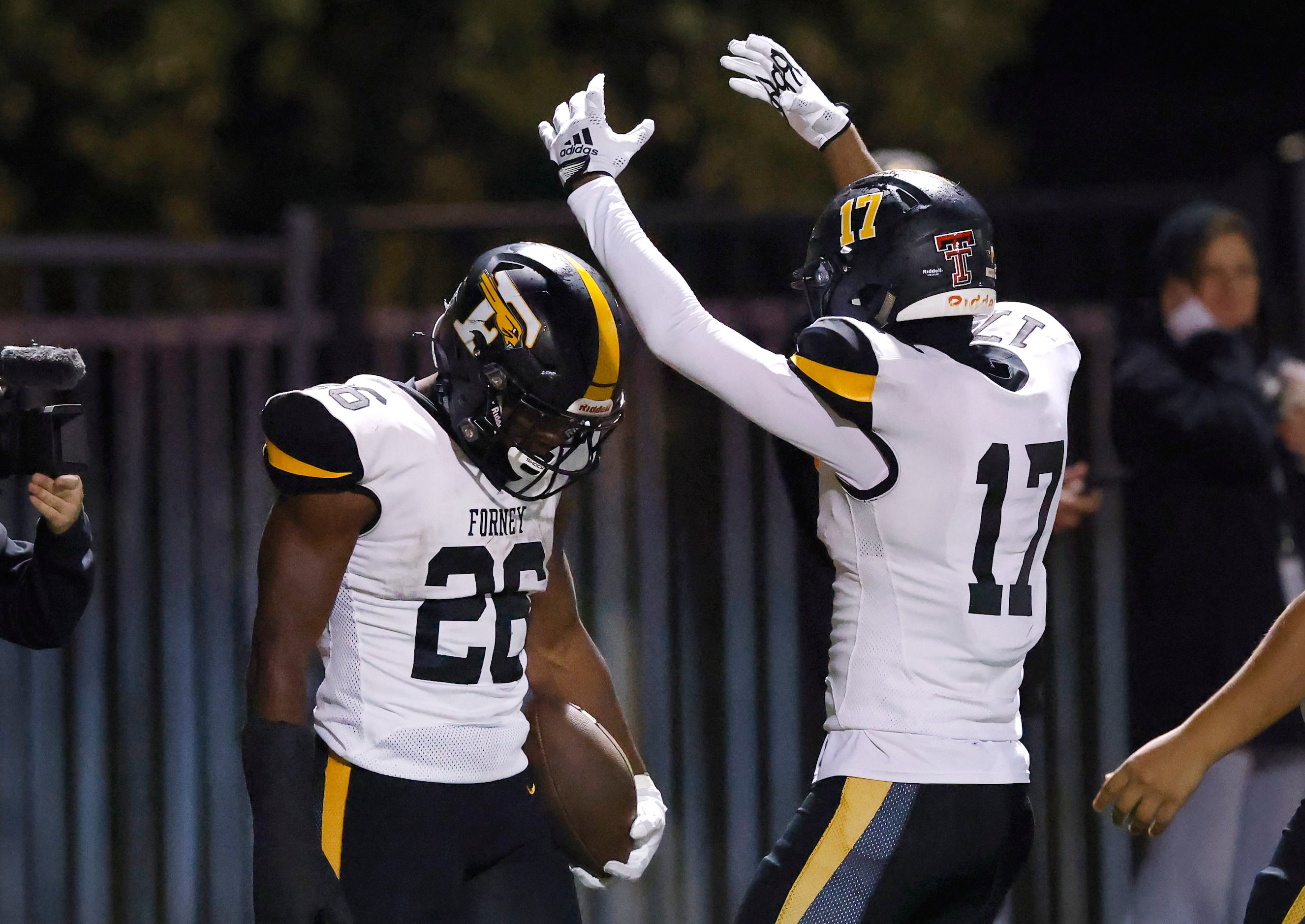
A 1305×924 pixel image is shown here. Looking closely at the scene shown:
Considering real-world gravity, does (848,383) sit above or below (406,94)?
below

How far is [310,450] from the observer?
2643mm

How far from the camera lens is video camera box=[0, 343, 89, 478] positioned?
2762 millimetres

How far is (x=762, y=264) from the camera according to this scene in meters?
5.38

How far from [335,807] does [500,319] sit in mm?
835

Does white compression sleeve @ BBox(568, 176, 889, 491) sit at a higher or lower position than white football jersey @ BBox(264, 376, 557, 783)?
higher

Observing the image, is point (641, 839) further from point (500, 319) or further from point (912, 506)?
point (500, 319)

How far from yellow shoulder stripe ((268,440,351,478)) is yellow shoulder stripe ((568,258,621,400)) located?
434 mm

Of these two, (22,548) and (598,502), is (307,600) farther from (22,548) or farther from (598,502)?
(598,502)

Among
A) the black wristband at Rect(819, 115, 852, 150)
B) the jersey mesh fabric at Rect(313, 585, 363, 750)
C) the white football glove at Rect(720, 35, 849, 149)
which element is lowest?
the jersey mesh fabric at Rect(313, 585, 363, 750)

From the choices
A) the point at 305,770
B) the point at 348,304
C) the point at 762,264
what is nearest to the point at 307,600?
the point at 305,770

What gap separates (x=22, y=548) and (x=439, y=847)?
41.6 inches

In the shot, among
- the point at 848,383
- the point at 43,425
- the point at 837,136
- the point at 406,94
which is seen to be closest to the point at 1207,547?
the point at 837,136

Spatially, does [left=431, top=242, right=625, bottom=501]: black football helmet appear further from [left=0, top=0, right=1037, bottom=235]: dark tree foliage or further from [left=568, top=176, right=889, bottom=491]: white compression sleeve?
[left=0, top=0, right=1037, bottom=235]: dark tree foliage

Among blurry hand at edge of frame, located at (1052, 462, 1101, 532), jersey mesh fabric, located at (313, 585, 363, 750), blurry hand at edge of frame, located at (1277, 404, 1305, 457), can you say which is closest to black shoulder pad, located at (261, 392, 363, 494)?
jersey mesh fabric, located at (313, 585, 363, 750)
